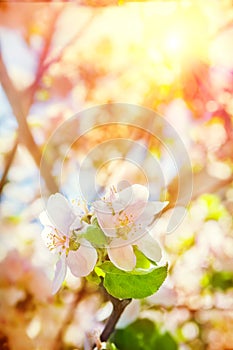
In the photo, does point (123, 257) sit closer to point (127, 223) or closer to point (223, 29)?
point (127, 223)

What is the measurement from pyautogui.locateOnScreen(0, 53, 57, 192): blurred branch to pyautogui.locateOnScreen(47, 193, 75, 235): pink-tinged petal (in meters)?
0.39

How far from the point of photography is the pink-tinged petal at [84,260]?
0.50 m

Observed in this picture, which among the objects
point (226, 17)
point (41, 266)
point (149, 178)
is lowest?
point (41, 266)

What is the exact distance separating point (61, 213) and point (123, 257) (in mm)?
96

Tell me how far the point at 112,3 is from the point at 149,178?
354mm

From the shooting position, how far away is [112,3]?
3.09ft

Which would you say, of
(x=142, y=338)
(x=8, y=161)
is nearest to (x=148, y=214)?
(x=142, y=338)

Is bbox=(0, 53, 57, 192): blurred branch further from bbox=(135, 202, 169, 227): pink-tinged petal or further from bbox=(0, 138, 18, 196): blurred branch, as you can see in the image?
bbox=(135, 202, 169, 227): pink-tinged petal

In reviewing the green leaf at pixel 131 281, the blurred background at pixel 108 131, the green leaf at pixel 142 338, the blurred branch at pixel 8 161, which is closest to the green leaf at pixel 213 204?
the blurred background at pixel 108 131

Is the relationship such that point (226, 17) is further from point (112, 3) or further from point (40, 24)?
point (40, 24)

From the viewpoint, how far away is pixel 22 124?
98cm

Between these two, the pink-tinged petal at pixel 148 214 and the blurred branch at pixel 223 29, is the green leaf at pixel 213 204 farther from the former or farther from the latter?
the pink-tinged petal at pixel 148 214

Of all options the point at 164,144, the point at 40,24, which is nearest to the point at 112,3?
the point at 40,24

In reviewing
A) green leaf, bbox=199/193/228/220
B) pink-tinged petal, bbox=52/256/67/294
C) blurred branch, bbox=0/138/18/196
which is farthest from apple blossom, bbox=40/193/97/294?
green leaf, bbox=199/193/228/220
